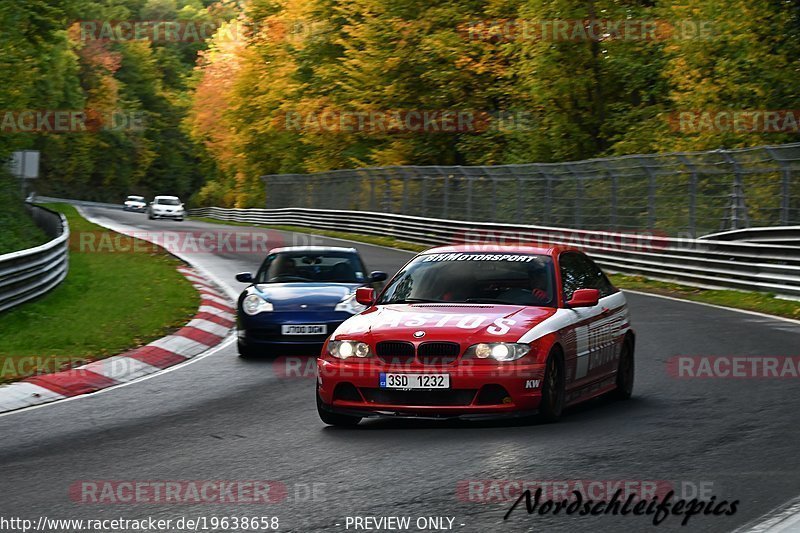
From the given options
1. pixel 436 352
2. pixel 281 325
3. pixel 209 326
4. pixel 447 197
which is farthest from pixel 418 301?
pixel 447 197

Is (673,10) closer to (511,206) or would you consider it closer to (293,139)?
(511,206)

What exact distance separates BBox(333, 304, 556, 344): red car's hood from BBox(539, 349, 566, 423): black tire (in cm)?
32

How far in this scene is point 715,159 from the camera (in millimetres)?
27031

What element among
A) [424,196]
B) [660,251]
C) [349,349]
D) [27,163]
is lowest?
[660,251]

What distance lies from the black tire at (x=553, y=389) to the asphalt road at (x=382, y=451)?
0.11 m

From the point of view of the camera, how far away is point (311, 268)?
52.9ft

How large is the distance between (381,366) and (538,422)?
126cm

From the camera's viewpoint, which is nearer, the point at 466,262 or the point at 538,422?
the point at 538,422

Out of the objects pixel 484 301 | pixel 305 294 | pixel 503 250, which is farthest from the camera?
pixel 305 294

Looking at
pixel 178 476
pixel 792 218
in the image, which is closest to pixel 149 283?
pixel 792 218

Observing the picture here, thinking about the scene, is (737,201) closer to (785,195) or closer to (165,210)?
(785,195)

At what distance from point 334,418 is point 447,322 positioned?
1.16 metres

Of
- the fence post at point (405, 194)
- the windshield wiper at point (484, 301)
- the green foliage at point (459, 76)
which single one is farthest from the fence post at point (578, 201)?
the windshield wiper at point (484, 301)

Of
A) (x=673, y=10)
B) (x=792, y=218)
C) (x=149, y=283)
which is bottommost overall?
(x=149, y=283)
